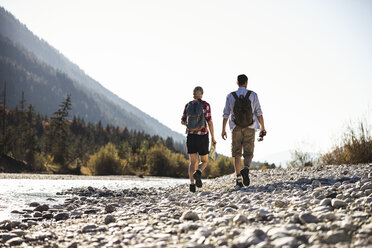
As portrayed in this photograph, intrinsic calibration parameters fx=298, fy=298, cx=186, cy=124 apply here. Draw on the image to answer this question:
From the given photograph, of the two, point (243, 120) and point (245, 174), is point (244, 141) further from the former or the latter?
point (245, 174)

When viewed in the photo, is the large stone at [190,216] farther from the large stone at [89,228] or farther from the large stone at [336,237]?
the large stone at [336,237]

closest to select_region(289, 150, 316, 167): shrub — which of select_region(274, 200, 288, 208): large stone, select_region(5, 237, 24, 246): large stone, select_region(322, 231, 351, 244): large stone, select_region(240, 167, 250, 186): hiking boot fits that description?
select_region(240, 167, 250, 186): hiking boot

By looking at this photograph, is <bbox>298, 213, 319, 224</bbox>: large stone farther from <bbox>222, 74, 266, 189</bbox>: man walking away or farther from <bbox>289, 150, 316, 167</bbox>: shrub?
<bbox>289, 150, 316, 167</bbox>: shrub

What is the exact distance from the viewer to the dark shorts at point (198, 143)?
19.9ft

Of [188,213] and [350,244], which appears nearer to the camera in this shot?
[350,244]

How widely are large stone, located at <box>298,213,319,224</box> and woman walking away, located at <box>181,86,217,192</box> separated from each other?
11.2 ft

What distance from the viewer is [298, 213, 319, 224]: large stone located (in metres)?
2.67

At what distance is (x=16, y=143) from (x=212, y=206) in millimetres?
32588

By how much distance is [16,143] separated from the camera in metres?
31.1

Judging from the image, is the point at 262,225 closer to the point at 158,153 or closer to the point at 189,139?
the point at 189,139

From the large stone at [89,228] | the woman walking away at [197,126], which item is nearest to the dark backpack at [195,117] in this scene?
the woman walking away at [197,126]

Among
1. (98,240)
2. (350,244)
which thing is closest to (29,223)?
(98,240)

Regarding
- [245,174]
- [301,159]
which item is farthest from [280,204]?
[301,159]

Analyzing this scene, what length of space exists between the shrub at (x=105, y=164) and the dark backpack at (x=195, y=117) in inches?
722
